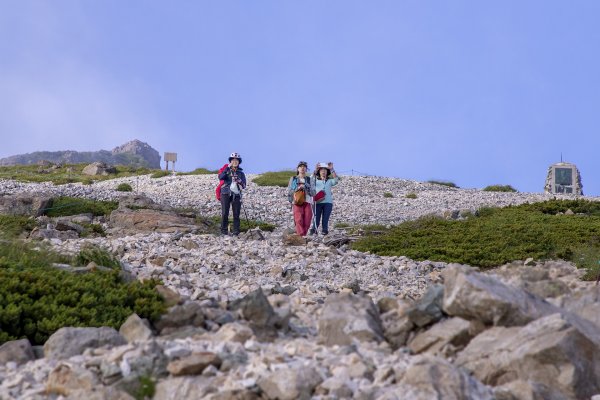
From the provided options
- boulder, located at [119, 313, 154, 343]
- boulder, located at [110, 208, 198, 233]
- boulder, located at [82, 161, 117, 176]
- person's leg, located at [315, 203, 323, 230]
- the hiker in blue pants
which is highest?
boulder, located at [82, 161, 117, 176]

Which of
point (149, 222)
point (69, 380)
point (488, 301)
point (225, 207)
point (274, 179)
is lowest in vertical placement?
point (69, 380)

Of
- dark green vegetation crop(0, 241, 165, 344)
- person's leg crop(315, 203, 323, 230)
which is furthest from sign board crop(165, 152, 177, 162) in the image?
dark green vegetation crop(0, 241, 165, 344)

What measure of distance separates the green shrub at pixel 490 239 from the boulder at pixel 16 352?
12447mm

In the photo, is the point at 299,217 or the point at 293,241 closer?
the point at 293,241

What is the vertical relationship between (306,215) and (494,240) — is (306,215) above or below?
above

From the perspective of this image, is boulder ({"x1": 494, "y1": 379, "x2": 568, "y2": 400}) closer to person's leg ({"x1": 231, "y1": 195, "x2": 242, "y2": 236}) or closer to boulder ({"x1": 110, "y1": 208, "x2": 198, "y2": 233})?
person's leg ({"x1": 231, "y1": 195, "x2": 242, "y2": 236})

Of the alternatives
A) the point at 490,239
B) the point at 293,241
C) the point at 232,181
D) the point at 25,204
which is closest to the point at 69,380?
the point at 293,241

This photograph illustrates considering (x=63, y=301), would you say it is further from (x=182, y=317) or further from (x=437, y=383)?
(x=437, y=383)

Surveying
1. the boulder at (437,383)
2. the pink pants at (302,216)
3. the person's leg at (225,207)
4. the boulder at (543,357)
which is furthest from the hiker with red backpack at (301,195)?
the boulder at (437,383)

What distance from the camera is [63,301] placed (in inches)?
343

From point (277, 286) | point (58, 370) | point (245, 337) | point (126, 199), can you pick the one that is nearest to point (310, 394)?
point (245, 337)

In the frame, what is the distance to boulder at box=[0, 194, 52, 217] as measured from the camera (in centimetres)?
2447

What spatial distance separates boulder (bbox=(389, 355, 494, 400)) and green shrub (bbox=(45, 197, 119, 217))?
70.6ft

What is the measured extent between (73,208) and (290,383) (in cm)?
2180
